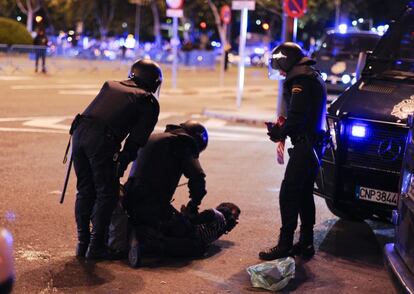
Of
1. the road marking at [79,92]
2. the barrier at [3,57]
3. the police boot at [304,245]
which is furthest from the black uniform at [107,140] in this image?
the barrier at [3,57]

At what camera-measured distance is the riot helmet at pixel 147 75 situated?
5547 mm

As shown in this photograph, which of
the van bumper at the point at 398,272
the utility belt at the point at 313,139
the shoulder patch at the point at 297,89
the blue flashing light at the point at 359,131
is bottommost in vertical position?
the van bumper at the point at 398,272

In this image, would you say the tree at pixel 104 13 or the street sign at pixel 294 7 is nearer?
the street sign at pixel 294 7

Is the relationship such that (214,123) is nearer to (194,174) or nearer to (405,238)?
(194,174)

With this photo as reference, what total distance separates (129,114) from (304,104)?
1.37 metres

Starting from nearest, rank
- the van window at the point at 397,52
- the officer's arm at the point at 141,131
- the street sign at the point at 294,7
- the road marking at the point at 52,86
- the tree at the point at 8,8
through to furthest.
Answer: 1. the officer's arm at the point at 141,131
2. the van window at the point at 397,52
3. the street sign at the point at 294,7
4. the road marking at the point at 52,86
5. the tree at the point at 8,8

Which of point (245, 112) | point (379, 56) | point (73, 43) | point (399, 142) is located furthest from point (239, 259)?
point (73, 43)

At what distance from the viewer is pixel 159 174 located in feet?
18.6

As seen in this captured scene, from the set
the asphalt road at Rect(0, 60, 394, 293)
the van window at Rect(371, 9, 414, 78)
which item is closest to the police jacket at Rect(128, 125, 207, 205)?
the asphalt road at Rect(0, 60, 394, 293)

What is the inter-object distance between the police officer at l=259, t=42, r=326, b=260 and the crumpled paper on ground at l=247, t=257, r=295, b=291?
0.48 metres

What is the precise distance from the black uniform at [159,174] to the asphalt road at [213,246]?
410 millimetres

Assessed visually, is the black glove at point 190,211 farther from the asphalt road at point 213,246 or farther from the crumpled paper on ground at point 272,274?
the crumpled paper on ground at point 272,274

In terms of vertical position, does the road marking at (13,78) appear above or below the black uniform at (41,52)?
Answer: below

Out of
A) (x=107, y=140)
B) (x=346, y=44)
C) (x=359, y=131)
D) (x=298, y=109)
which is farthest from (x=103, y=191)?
(x=346, y=44)
